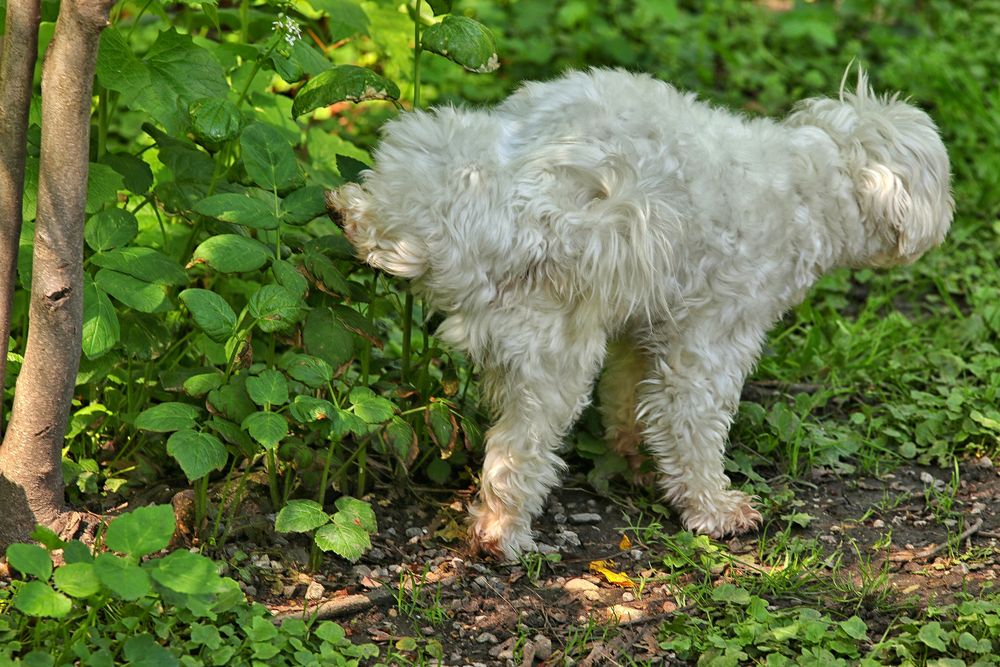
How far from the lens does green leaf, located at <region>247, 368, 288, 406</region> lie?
2982mm

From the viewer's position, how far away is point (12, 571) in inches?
118

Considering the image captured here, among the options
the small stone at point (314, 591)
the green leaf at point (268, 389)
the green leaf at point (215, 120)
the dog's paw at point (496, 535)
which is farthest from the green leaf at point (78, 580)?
the dog's paw at point (496, 535)

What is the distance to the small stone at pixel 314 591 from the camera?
316 centimetres

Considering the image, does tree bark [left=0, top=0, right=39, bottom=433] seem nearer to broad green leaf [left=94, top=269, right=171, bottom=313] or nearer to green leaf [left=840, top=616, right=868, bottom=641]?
broad green leaf [left=94, top=269, right=171, bottom=313]

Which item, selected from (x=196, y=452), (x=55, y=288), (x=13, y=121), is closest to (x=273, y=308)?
(x=196, y=452)

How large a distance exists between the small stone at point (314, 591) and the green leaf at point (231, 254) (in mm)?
888

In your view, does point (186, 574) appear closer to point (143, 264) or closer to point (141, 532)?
point (141, 532)

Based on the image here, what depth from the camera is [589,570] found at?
138 inches

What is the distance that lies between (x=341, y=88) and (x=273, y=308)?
650mm

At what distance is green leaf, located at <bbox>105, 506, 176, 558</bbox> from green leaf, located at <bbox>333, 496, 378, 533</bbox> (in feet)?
2.12

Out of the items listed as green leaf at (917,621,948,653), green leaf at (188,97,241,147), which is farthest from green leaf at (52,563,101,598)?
green leaf at (917,621,948,653)

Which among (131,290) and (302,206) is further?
(302,206)

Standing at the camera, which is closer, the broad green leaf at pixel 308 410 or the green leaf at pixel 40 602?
the green leaf at pixel 40 602

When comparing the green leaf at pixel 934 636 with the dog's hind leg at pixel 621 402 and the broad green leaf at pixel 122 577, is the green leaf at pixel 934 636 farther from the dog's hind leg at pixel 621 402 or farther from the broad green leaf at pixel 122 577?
the broad green leaf at pixel 122 577
